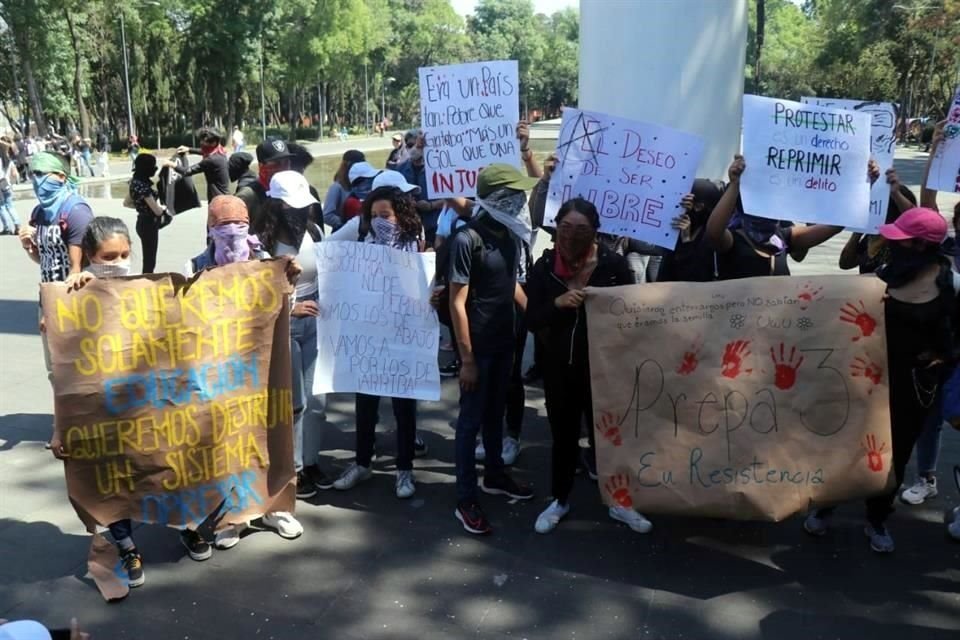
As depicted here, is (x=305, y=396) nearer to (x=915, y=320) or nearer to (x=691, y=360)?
(x=691, y=360)

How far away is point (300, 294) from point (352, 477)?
1.07 metres

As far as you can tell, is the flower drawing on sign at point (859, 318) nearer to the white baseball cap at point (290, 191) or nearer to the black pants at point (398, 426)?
the black pants at point (398, 426)

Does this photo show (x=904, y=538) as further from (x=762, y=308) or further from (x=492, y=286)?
(x=492, y=286)

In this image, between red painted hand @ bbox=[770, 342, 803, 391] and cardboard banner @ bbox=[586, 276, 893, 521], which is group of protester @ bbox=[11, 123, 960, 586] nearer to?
cardboard banner @ bbox=[586, 276, 893, 521]

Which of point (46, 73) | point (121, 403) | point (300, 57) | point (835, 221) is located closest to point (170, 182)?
point (121, 403)

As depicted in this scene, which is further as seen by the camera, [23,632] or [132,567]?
[132,567]

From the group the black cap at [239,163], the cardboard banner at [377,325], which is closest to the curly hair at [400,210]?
the cardboard banner at [377,325]

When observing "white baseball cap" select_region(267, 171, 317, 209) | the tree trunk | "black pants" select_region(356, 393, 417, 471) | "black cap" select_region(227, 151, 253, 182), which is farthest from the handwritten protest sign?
the tree trunk

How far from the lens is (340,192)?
7090 millimetres

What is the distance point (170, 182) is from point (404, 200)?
436 cm

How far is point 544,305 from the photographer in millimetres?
3953

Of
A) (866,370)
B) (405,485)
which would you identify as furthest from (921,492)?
(405,485)

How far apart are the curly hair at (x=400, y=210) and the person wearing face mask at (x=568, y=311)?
0.80 m

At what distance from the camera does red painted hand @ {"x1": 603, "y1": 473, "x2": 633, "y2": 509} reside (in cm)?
376
